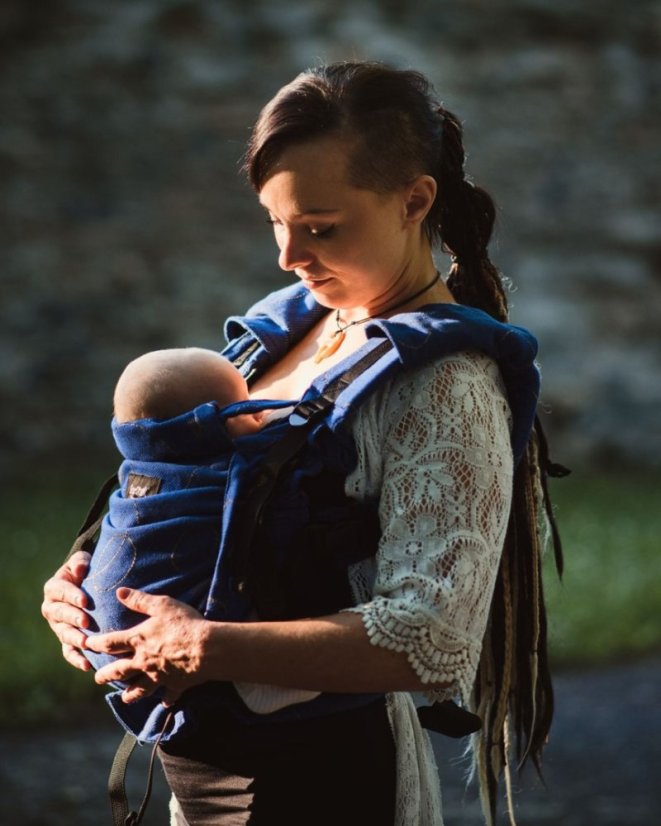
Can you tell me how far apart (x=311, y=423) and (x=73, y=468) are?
23.1 feet

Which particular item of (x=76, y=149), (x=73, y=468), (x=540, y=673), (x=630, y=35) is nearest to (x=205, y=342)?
(x=73, y=468)

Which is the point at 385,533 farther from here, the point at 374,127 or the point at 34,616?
the point at 34,616

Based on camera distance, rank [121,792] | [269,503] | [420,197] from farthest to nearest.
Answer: [121,792], [420,197], [269,503]

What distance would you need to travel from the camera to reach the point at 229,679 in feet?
5.83

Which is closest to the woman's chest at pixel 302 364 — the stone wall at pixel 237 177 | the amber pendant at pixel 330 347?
the amber pendant at pixel 330 347

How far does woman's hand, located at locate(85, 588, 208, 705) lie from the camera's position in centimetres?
178

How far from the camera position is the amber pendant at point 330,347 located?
2111mm

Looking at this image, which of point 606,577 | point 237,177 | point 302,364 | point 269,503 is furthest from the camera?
point 237,177

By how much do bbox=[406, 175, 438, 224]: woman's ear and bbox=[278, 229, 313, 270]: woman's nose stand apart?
16 centimetres

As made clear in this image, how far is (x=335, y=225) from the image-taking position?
1.90 m

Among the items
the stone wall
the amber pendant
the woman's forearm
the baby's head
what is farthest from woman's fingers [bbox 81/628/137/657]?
the stone wall

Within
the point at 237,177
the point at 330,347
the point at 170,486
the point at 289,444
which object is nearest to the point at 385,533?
the point at 289,444

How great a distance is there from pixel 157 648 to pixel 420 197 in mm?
734

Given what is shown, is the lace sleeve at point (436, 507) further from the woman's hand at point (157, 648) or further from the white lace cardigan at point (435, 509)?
the woman's hand at point (157, 648)
